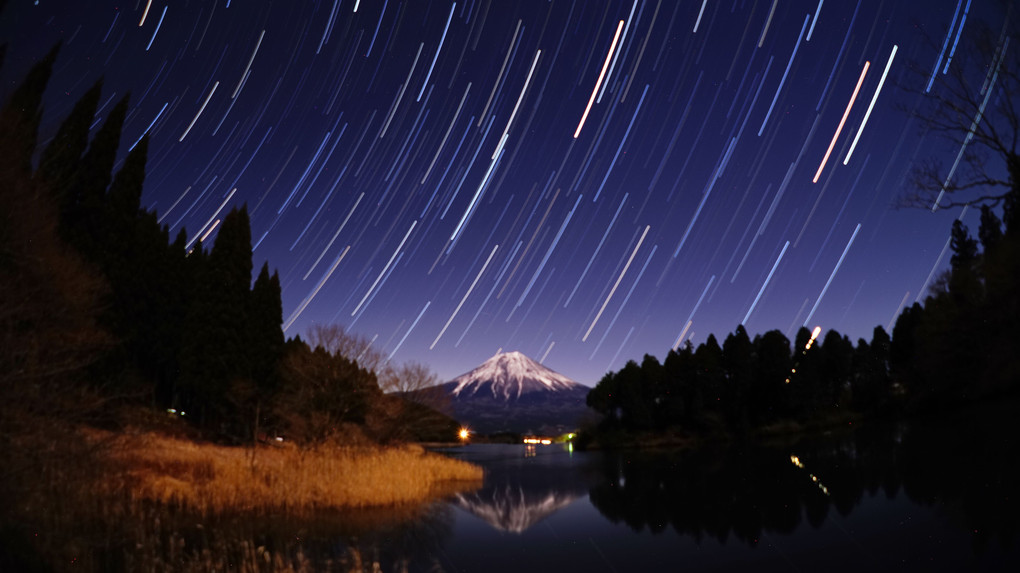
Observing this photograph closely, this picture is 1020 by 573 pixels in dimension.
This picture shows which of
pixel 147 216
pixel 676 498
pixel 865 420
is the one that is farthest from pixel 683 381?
pixel 147 216

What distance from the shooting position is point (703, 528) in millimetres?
11789

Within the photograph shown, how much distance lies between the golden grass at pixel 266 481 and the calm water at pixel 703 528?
1554mm

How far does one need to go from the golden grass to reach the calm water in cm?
155

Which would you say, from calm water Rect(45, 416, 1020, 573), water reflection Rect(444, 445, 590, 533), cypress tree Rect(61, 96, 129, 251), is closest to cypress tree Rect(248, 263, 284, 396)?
cypress tree Rect(61, 96, 129, 251)

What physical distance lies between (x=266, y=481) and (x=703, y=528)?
12.0 m

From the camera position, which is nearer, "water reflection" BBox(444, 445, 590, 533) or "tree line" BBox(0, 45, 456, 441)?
"water reflection" BBox(444, 445, 590, 533)

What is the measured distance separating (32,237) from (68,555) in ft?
27.3

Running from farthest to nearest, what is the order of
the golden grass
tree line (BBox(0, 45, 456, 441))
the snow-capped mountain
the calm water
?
tree line (BBox(0, 45, 456, 441)) < the golden grass < the snow-capped mountain < the calm water

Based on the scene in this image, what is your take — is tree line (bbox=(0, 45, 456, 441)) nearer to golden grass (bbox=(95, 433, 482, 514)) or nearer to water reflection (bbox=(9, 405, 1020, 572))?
golden grass (bbox=(95, 433, 482, 514))

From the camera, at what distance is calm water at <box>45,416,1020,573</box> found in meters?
8.91

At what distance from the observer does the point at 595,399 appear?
186 feet

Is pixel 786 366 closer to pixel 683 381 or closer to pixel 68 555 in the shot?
pixel 683 381

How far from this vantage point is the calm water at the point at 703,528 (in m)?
8.91

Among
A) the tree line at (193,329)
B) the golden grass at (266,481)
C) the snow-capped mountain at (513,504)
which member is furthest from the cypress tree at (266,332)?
the snow-capped mountain at (513,504)
